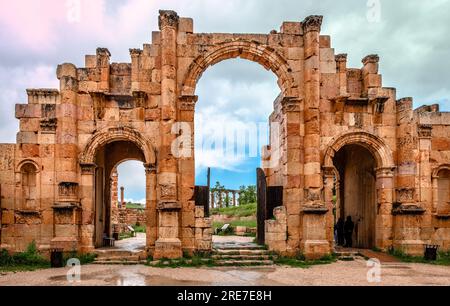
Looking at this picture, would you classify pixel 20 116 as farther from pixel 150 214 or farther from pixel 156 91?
pixel 150 214

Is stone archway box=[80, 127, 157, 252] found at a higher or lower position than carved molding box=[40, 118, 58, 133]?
lower

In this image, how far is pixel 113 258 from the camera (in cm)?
1169

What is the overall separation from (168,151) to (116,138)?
173 cm

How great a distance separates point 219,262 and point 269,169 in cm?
751

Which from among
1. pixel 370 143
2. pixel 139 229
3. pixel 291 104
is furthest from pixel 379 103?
pixel 139 229

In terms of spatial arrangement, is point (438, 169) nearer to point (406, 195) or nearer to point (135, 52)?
point (406, 195)

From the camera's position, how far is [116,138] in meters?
12.3

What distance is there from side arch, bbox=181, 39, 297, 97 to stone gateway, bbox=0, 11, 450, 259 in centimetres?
3

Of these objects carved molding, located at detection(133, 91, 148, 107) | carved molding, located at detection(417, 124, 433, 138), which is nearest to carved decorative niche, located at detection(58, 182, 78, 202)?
carved molding, located at detection(133, 91, 148, 107)

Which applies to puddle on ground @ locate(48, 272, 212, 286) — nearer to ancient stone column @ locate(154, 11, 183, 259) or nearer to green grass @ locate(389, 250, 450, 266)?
ancient stone column @ locate(154, 11, 183, 259)

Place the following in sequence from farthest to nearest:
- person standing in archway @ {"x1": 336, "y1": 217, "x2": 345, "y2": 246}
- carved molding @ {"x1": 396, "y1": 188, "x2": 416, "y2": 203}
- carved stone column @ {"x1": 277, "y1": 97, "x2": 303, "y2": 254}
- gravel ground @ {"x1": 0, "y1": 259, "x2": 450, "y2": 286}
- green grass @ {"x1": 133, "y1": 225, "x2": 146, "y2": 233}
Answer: green grass @ {"x1": 133, "y1": 225, "x2": 146, "y2": 233} < person standing in archway @ {"x1": 336, "y1": 217, "x2": 345, "y2": 246} < carved molding @ {"x1": 396, "y1": 188, "x2": 416, "y2": 203} < carved stone column @ {"x1": 277, "y1": 97, "x2": 303, "y2": 254} < gravel ground @ {"x1": 0, "y1": 259, "x2": 450, "y2": 286}

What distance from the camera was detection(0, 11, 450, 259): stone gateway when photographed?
11953 millimetres

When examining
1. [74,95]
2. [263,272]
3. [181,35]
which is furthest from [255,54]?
[263,272]

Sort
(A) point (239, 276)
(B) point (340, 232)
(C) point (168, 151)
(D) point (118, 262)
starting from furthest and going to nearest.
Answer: (B) point (340, 232) → (C) point (168, 151) → (D) point (118, 262) → (A) point (239, 276)
